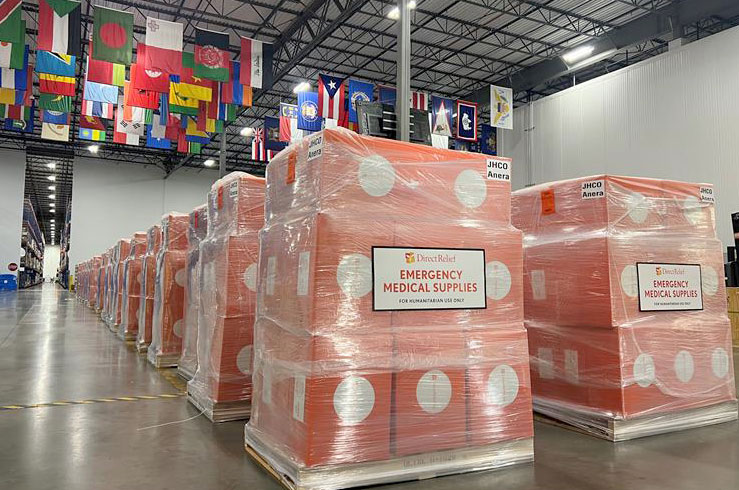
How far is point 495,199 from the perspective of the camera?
3412mm

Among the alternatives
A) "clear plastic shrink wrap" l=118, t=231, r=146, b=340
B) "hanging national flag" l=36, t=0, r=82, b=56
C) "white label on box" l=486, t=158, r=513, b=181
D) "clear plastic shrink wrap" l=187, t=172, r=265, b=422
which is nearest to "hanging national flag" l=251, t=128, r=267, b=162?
"clear plastic shrink wrap" l=118, t=231, r=146, b=340

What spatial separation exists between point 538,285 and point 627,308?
27.3 inches

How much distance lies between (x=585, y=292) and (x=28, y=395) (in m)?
4.94

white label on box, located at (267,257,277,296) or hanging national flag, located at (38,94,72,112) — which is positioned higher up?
hanging national flag, located at (38,94,72,112)

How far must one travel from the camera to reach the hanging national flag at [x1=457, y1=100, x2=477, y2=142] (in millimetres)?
14641

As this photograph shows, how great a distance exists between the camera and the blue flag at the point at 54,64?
1062 centimetres

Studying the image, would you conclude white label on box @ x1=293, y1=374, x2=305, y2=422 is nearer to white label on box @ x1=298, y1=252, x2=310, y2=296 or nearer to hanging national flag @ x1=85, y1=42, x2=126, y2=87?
white label on box @ x1=298, y1=252, x2=310, y2=296

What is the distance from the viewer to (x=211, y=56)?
10758 millimetres

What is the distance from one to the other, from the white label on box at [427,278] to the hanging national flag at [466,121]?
1191 centimetres

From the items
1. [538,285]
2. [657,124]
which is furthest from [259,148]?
[538,285]

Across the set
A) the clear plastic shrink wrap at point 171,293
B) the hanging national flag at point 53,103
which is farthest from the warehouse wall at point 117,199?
the clear plastic shrink wrap at point 171,293

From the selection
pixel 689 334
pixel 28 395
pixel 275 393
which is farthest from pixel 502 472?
pixel 28 395

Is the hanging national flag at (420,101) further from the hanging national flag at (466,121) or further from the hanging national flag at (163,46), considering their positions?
the hanging national flag at (163,46)

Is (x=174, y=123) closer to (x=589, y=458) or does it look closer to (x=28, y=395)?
(x=28, y=395)
